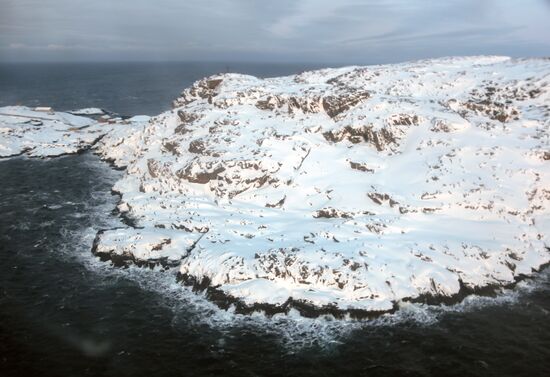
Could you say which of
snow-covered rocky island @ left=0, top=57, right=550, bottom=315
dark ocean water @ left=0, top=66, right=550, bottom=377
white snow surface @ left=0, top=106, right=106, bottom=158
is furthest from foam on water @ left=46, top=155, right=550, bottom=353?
white snow surface @ left=0, top=106, right=106, bottom=158

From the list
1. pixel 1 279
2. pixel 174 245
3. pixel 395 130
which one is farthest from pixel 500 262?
pixel 1 279

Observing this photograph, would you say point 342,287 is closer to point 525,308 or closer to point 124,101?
point 525,308

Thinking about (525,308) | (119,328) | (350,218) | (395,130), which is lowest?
(119,328)

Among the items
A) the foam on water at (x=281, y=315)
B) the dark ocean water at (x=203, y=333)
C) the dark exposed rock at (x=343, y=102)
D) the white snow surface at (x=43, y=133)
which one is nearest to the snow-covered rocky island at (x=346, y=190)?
the dark exposed rock at (x=343, y=102)

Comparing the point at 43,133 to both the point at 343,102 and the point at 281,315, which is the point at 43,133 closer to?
the point at 343,102

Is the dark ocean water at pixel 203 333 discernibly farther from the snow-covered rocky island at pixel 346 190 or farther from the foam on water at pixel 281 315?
the snow-covered rocky island at pixel 346 190
